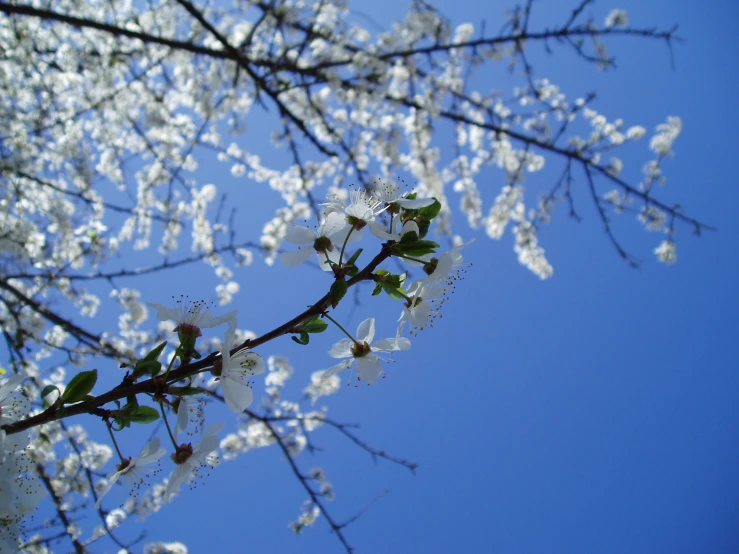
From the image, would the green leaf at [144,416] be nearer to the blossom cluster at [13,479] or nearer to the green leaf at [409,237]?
the blossom cluster at [13,479]

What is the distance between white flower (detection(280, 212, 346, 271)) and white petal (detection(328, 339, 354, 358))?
0.23 metres

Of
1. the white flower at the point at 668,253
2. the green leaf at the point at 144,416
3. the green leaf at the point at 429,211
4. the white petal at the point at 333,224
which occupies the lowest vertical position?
the green leaf at the point at 144,416

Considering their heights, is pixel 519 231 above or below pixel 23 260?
below

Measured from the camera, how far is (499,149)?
5.52 m

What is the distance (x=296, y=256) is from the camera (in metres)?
1.19

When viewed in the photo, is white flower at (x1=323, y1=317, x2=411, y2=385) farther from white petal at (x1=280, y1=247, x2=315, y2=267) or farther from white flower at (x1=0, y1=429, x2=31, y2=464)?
white flower at (x1=0, y1=429, x2=31, y2=464)

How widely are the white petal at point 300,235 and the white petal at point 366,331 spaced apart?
26 centimetres

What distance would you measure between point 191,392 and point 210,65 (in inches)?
202

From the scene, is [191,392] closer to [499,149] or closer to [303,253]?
[303,253]

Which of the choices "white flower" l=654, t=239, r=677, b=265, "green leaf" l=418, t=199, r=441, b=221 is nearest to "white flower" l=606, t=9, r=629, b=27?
"white flower" l=654, t=239, r=677, b=265

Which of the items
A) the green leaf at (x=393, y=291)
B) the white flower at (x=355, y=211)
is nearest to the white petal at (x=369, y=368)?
the green leaf at (x=393, y=291)

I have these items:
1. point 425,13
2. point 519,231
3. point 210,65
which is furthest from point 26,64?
point 519,231

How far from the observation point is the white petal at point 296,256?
3.88 feet

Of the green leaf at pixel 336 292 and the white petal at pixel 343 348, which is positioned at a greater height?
the white petal at pixel 343 348
